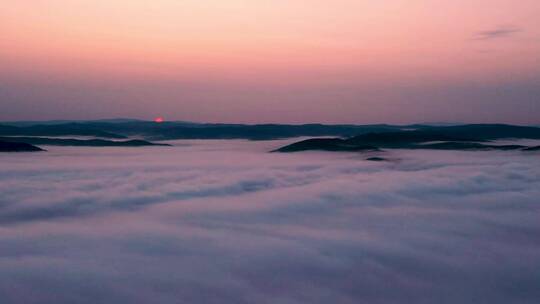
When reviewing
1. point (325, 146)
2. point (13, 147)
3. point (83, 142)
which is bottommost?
point (83, 142)

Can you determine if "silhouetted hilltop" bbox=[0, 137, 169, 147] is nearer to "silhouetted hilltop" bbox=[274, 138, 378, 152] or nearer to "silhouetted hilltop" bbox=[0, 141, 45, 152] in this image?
"silhouetted hilltop" bbox=[0, 141, 45, 152]

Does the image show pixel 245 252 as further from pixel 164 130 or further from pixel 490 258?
pixel 164 130

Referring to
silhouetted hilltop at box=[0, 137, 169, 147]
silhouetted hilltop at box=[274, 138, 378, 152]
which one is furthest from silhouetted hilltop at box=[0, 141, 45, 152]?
silhouetted hilltop at box=[274, 138, 378, 152]

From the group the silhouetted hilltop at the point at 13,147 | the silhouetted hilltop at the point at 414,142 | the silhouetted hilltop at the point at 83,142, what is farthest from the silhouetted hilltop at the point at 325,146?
the silhouetted hilltop at the point at 13,147

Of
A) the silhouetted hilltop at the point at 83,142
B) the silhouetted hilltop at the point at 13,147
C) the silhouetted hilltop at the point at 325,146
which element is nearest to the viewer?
the silhouetted hilltop at the point at 13,147

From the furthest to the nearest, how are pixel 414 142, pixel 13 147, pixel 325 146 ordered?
pixel 414 142, pixel 325 146, pixel 13 147

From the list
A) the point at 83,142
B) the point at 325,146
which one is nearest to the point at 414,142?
the point at 325,146

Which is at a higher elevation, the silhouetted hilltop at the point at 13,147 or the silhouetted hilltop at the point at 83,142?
the silhouetted hilltop at the point at 13,147

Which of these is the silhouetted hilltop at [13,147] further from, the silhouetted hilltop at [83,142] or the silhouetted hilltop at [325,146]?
the silhouetted hilltop at [325,146]

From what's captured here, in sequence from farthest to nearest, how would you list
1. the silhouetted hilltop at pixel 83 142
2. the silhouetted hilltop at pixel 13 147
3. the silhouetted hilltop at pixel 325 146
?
the silhouetted hilltop at pixel 83 142
the silhouetted hilltop at pixel 325 146
the silhouetted hilltop at pixel 13 147

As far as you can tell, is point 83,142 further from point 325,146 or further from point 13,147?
point 325,146

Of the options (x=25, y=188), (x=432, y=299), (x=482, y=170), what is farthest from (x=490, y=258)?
(x=482, y=170)
